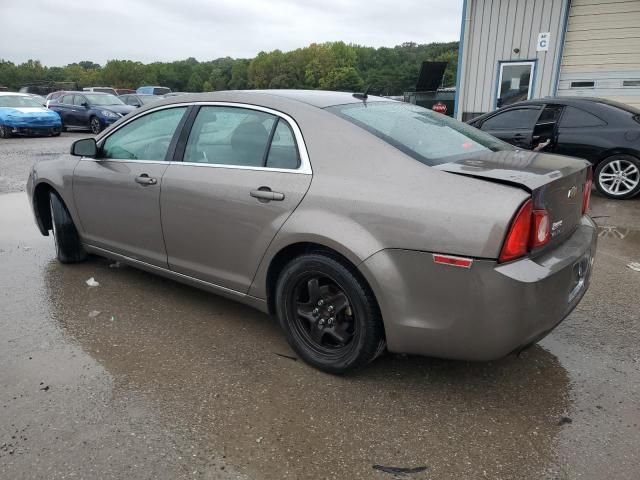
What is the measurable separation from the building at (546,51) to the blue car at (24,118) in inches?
531

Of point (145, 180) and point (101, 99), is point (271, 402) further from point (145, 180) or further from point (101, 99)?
point (101, 99)

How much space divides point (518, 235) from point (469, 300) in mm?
359

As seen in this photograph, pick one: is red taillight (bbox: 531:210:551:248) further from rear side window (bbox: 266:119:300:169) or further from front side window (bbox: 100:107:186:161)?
front side window (bbox: 100:107:186:161)

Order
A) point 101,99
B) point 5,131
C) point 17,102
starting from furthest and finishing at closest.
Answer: point 101,99
point 17,102
point 5,131

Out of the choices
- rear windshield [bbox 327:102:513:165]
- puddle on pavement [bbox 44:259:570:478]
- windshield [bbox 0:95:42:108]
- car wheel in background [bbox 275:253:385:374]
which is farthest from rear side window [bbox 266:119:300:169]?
windshield [bbox 0:95:42:108]

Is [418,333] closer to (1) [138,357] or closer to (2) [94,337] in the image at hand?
(1) [138,357]

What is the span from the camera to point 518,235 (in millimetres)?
2240

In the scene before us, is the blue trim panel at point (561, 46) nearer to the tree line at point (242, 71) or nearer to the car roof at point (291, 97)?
the car roof at point (291, 97)

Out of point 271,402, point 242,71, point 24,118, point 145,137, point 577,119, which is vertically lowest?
point 271,402

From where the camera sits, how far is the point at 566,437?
2363 millimetres

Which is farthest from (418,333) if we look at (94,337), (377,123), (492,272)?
(94,337)

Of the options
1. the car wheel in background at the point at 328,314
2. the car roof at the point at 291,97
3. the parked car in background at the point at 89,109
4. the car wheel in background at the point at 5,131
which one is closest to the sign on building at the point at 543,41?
the car roof at the point at 291,97

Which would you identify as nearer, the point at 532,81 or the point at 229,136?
the point at 229,136

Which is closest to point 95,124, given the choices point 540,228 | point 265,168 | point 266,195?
point 265,168
